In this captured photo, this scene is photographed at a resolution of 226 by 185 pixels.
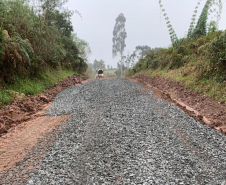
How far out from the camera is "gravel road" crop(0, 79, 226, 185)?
10.7 ft

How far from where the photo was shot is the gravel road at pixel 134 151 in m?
3.26

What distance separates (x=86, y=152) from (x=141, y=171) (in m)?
1.31

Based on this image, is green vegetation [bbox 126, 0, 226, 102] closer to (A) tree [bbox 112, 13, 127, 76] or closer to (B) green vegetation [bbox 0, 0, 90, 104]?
(B) green vegetation [bbox 0, 0, 90, 104]

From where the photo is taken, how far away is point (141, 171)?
3395 mm

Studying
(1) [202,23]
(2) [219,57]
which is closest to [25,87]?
(2) [219,57]

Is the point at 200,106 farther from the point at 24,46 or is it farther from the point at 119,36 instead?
the point at 119,36

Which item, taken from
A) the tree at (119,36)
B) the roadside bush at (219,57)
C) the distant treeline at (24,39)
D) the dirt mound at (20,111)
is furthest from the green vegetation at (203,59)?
the tree at (119,36)

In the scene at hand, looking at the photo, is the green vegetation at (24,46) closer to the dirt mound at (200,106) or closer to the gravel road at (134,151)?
the gravel road at (134,151)

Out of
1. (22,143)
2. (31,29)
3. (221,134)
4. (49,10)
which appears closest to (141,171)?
(221,134)

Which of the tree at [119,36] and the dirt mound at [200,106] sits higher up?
the tree at [119,36]

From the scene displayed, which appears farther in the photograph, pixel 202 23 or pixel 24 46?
pixel 202 23

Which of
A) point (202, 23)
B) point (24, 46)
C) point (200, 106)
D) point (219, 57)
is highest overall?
point (202, 23)

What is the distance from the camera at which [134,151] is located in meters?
4.05

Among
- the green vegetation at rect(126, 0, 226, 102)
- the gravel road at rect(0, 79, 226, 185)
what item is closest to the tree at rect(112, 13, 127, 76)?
the green vegetation at rect(126, 0, 226, 102)
